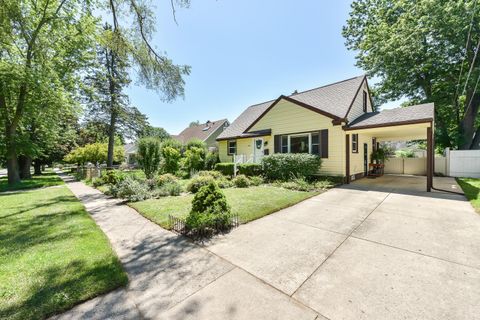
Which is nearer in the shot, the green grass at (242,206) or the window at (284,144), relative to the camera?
the green grass at (242,206)

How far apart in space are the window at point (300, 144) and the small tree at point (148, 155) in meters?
7.76

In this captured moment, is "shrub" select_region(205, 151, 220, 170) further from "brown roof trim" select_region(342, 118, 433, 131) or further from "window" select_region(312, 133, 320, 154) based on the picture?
"brown roof trim" select_region(342, 118, 433, 131)

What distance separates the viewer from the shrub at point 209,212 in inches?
173

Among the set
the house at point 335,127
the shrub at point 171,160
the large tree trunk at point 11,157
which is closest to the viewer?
the house at point 335,127

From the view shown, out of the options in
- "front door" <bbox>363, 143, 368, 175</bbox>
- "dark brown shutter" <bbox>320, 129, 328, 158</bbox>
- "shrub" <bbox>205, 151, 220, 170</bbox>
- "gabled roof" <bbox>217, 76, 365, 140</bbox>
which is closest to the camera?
"gabled roof" <bbox>217, 76, 365, 140</bbox>

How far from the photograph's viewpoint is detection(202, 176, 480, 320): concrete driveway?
7.53ft

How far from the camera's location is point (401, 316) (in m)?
2.11

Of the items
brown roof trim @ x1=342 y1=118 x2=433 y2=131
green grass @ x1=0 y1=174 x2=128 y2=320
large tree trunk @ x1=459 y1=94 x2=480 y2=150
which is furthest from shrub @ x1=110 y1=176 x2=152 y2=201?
large tree trunk @ x1=459 y1=94 x2=480 y2=150

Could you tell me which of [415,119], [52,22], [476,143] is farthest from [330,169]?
[52,22]

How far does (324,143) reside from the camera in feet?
35.5

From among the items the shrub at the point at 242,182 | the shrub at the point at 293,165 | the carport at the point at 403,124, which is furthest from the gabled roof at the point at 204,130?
the carport at the point at 403,124

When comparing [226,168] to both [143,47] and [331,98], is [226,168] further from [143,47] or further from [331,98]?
[143,47]

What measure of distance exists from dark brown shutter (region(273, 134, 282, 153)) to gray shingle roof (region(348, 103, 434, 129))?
401 centimetres

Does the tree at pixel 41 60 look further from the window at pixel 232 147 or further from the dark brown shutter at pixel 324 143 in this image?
the dark brown shutter at pixel 324 143
